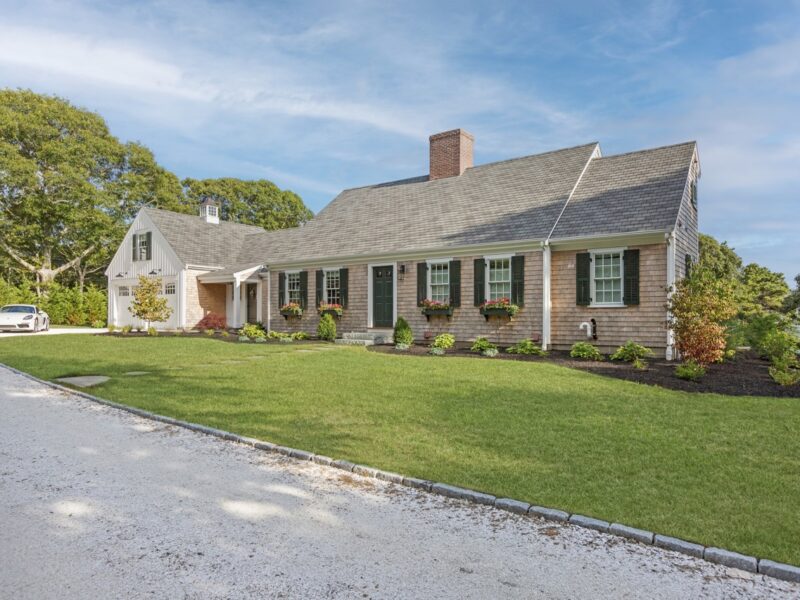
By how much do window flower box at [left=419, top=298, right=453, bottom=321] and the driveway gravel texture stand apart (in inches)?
445

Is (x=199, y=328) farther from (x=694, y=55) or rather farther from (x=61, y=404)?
(x=694, y=55)

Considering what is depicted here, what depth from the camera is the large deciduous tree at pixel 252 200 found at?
156 feet

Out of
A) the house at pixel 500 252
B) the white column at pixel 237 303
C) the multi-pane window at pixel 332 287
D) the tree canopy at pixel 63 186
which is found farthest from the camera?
the tree canopy at pixel 63 186

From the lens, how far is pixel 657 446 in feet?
17.5

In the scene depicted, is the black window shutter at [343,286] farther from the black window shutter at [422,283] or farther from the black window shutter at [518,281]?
the black window shutter at [518,281]

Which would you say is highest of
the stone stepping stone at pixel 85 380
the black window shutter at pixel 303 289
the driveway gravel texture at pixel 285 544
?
the black window shutter at pixel 303 289

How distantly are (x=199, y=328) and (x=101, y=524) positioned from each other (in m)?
21.4

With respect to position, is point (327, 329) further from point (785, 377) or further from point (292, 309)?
point (785, 377)

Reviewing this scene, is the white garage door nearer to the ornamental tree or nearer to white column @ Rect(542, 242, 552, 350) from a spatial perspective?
the ornamental tree

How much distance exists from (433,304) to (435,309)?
17 centimetres

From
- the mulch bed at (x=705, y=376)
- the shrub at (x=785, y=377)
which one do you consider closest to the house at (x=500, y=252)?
the mulch bed at (x=705, y=376)

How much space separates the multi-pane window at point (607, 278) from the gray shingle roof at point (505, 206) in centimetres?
76

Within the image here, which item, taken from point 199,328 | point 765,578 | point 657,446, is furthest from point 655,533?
point 199,328

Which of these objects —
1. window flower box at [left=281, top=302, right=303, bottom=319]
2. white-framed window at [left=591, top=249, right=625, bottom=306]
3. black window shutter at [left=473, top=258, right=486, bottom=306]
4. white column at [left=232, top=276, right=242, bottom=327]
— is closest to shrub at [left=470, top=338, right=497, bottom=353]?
black window shutter at [left=473, top=258, right=486, bottom=306]
